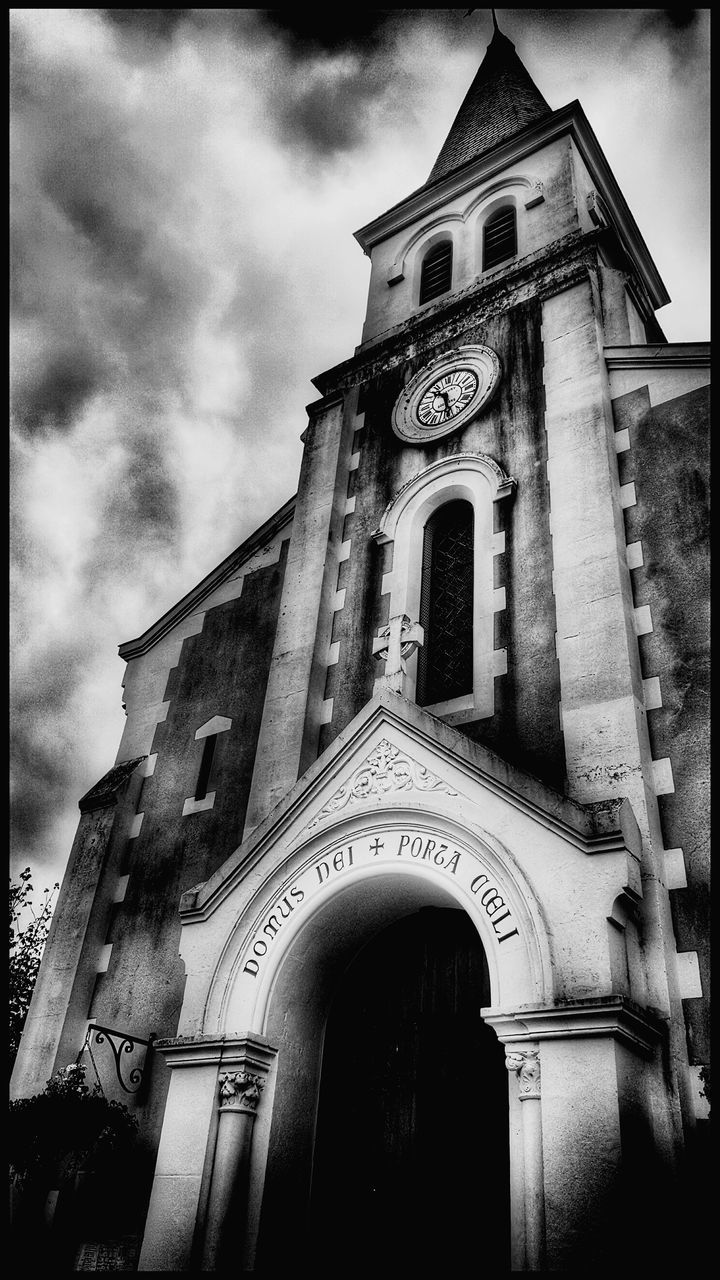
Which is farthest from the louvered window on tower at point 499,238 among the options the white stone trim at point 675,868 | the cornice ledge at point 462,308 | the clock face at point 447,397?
the white stone trim at point 675,868

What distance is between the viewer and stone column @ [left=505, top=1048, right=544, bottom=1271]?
264 inches

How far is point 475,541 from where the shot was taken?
12.0 meters

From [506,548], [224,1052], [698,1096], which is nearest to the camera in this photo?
[698,1096]

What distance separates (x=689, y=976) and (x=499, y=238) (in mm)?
12474

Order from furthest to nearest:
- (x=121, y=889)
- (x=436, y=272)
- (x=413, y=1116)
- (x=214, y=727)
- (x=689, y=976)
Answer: (x=436, y=272) < (x=214, y=727) < (x=121, y=889) < (x=413, y=1116) < (x=689, y=976)

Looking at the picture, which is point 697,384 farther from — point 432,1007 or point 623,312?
point 432,1007

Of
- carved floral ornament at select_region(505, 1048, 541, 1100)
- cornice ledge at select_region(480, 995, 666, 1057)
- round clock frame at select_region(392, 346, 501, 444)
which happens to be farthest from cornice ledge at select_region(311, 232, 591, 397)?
carved floral ornament at select_region(505, 1048, 541, 1100)

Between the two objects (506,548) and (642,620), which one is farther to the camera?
(506,548)

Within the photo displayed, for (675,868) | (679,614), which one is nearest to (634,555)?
(679,614)

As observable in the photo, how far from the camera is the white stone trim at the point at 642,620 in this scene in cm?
996

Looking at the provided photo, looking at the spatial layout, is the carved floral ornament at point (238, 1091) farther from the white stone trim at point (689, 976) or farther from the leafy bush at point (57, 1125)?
the white stone trim at point (689, 976)

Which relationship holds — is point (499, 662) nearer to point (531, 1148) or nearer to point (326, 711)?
point (326, 711)

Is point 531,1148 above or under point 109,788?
under
